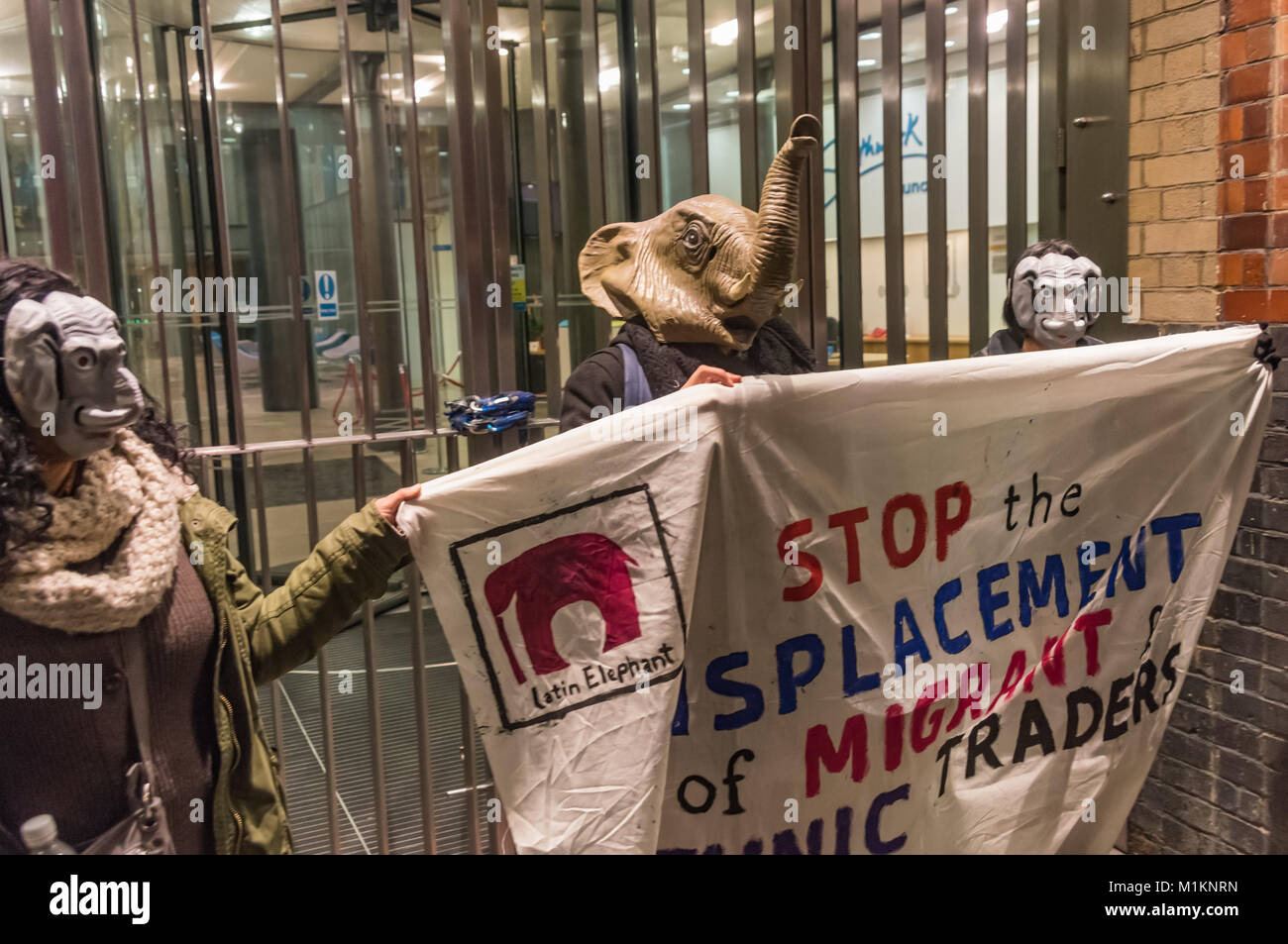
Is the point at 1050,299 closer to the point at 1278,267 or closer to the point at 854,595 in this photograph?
the point at 1278,267

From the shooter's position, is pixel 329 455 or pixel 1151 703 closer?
pixel 1151 703

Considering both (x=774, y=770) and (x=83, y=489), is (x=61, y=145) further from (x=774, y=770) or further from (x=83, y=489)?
(x=774, y=770)

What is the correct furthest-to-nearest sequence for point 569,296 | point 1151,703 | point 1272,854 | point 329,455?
point 329,455, point 569,296, point 1272,854, point 1151,703

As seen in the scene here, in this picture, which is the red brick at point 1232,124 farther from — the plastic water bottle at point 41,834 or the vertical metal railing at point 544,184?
the plastic water bottle at point 41,834

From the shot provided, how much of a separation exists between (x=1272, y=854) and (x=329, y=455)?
14.5ft

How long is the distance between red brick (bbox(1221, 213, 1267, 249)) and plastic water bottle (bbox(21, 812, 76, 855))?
9.32ft

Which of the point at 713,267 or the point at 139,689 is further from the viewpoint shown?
the point at 713,267

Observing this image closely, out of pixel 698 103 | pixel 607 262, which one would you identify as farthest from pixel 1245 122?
pixel 607 262

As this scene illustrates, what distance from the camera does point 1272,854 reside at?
275 cm

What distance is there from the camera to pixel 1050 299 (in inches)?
95.4

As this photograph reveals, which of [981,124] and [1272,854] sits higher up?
[981,124]

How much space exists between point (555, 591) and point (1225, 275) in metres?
2.10

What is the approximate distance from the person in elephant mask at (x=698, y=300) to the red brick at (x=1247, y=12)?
137 centimetres

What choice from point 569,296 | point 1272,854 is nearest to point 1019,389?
point 1272,854
